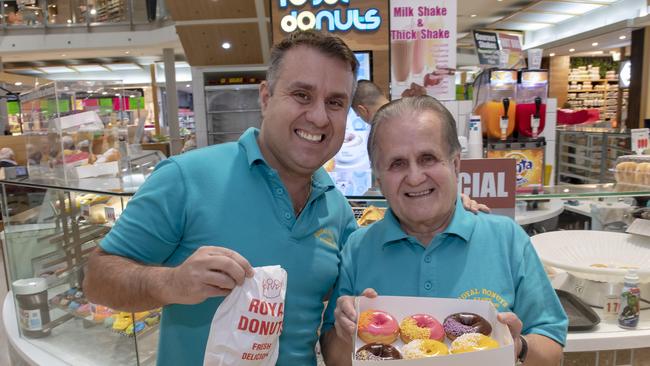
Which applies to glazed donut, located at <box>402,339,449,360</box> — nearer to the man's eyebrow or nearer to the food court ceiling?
the man's eyebrow

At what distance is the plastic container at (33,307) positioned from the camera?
326 centimetres

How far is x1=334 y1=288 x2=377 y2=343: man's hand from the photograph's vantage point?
46.0 inches

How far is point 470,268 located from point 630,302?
91 centimetres

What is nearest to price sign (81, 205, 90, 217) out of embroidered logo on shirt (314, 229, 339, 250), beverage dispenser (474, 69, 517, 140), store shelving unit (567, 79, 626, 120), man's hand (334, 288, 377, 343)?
embroidered logo on shirt (314, 229, 339, 250)

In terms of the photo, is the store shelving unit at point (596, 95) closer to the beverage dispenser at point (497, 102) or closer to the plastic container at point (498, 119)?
the beverage dispenser at point (497, 102)

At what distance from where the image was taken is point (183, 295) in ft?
3.71

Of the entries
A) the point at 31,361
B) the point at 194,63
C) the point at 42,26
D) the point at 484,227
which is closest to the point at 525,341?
the point at 484,227

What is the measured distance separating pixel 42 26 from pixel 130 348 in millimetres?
13533

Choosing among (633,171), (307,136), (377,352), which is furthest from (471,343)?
(633,171)

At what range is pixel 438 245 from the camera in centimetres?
134

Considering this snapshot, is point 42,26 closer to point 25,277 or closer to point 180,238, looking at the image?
point 25,277

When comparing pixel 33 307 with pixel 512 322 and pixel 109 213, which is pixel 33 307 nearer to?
pixel 109 213

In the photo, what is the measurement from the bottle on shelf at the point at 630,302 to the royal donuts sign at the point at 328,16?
335cm

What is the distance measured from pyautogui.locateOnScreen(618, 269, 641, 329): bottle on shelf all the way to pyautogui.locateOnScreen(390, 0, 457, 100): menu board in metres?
2.90
